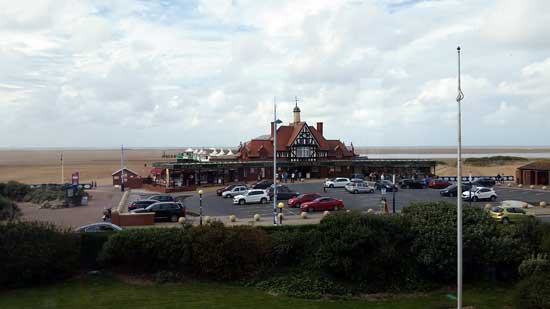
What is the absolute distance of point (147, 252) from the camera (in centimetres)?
2103

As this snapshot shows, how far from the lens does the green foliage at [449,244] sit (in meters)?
19.8

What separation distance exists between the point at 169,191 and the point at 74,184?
11.0m

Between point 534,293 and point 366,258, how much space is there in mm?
6210

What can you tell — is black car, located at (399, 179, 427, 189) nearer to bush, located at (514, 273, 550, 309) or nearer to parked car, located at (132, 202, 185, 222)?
parked car, located at (132, 202, 185, 222)

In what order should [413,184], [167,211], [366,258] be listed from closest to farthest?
[366,258]
[167,211]
[413,184]

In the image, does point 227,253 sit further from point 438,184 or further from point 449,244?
point 438,184

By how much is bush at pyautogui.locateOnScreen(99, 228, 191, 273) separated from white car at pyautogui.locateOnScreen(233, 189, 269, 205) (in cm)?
2135

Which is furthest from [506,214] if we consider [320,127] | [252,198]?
[320,127]

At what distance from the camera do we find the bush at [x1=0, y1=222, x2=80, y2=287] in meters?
19.4

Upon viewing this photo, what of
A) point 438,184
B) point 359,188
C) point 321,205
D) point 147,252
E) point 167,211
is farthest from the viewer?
point 438,184

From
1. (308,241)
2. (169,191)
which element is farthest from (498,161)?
(308,241)

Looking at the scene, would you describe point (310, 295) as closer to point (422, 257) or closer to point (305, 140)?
point (422, 257)

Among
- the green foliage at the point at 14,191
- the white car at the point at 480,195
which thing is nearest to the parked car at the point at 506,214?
the white car at the point at 480,195

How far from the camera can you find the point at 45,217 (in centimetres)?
3734
